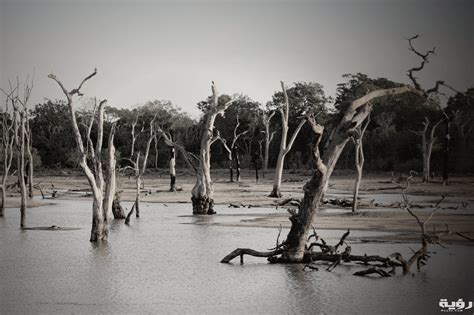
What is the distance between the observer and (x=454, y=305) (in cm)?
1287

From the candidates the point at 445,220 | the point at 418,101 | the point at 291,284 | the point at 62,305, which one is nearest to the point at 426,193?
the point at 445,220

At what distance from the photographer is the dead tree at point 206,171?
2856 centimetres

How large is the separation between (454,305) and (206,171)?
16972 mm

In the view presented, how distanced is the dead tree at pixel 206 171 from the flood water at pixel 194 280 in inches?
236

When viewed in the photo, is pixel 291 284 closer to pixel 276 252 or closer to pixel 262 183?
pixel 276 252

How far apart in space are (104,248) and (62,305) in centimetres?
707

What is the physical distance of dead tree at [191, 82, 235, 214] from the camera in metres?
28.6

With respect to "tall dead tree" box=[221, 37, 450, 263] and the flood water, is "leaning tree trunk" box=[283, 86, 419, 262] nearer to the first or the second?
"tall dead tree" box=[221, 37, 450, 263]

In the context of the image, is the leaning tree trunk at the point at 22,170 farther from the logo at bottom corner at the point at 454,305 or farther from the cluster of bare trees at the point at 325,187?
the logo at bottom corner at the point at 454,305

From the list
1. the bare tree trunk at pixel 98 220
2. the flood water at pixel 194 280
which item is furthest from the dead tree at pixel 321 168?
the bare tree trunk at pixel 98 220

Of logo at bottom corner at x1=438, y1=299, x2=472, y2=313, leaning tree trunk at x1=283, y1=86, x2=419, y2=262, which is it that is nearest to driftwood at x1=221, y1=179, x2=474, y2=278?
leaning tree trunk at x1=283, y1=86, x2=419, y2=262

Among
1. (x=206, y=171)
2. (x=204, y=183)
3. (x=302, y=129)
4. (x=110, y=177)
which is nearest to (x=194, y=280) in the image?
(x=110, y=177)

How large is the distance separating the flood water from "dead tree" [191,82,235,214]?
5.99 meters

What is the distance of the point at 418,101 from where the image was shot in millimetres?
61156
